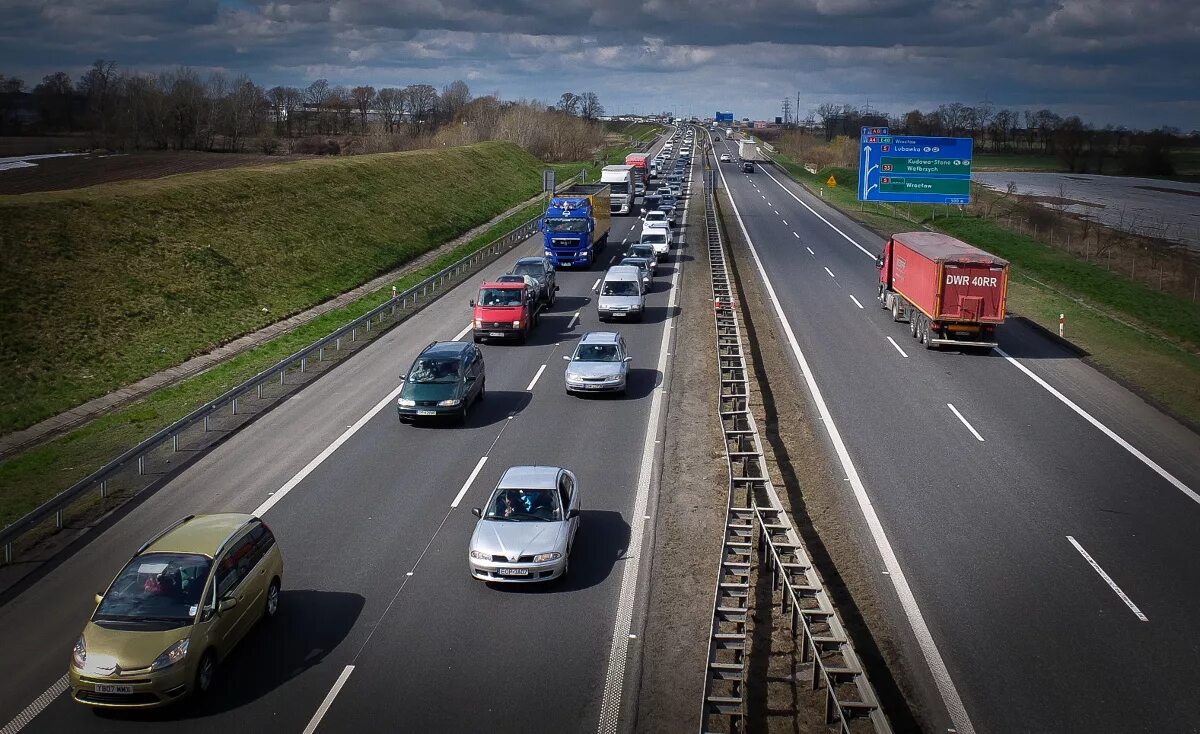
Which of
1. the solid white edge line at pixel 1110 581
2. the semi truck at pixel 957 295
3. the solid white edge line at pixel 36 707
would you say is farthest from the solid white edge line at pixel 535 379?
the solid white edge line at pixel 36 707

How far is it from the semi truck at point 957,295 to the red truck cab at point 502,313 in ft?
44.9

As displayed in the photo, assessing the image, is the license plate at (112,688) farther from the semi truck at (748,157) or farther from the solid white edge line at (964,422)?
the semi truck at (748,157)

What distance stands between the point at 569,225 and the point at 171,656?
3977 cm

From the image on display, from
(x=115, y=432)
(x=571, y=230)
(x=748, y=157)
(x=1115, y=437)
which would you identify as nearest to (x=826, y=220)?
(x=571, y=230)

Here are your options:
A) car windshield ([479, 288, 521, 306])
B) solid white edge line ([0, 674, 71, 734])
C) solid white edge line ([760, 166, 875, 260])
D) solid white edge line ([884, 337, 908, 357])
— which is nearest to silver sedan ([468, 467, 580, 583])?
solid white edge line ([0, 674, 71, 734])

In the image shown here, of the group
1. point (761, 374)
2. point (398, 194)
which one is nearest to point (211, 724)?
point (761, 374)

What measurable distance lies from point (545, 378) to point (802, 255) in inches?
1127

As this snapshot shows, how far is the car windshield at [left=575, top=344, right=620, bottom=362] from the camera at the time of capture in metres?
27.0

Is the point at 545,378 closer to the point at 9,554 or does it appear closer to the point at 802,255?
the point at 9,554

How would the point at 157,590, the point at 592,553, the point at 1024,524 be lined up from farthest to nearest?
the point at 1024,524, the point at 592,553, the point at 157,590

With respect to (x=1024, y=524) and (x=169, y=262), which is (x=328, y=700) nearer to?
(x=1024, y=524)

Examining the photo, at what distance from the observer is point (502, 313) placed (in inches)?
1288

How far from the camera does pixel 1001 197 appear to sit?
298 ft

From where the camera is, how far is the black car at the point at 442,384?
77.5 ft
